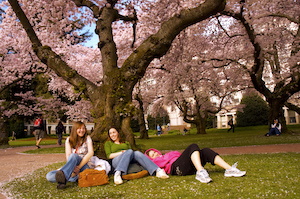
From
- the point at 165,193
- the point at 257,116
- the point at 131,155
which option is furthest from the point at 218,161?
the point at 257,116

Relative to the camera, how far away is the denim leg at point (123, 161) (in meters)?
4.78

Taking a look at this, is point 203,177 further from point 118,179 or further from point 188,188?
point 118,179

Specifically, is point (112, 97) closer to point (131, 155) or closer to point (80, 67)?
point (131, 155)

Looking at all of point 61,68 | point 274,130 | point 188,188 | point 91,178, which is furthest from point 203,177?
point 274,130

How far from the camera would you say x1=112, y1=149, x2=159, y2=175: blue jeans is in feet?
15.8

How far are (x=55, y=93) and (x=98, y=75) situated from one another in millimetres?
7238

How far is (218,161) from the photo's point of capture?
4484 millimetres

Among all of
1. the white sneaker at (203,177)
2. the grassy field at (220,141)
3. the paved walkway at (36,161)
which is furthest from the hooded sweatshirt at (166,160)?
the paved walkway at (36,161)

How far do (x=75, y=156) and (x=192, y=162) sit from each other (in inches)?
83.5

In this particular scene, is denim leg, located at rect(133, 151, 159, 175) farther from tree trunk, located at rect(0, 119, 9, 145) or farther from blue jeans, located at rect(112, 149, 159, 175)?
tree trunk, located at rect(0, 119, 9, 145)

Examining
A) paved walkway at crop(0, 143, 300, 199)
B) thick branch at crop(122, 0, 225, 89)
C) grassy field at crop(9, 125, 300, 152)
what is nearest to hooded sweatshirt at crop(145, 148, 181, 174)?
grassy field at crop(9, 125, 300, 152)

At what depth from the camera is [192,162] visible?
466 centimetres

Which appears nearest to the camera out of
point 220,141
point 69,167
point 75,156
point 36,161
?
point 69,167

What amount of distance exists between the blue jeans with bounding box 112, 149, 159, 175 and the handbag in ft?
1.07
